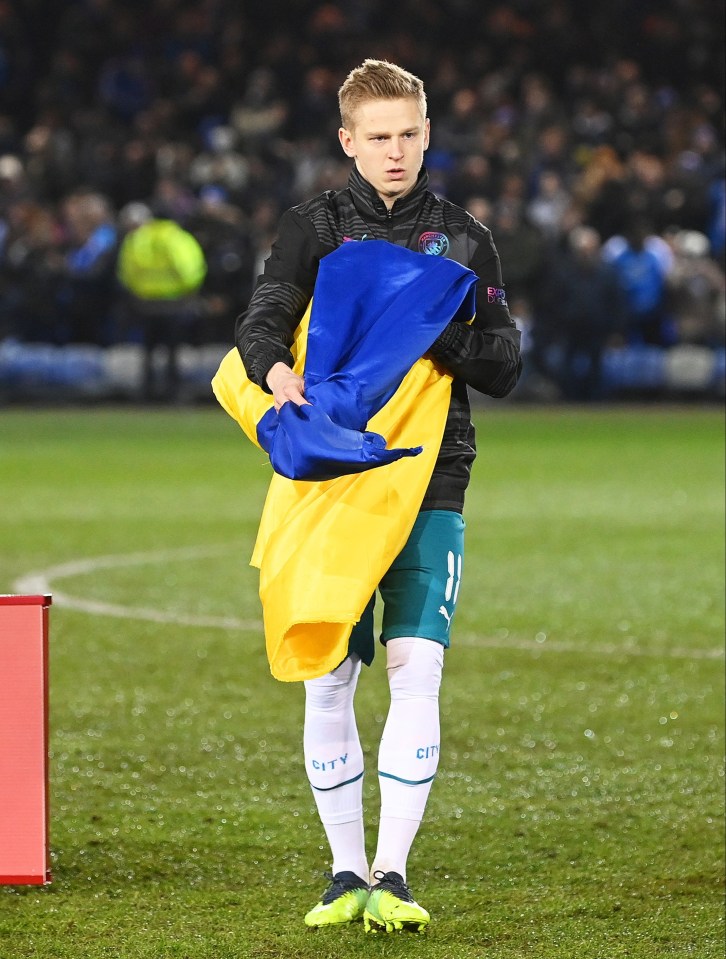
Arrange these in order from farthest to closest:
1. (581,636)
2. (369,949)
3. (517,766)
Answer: (581,636) < (517,766) < (369,949)

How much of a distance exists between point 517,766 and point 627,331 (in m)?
13.2

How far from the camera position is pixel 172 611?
23.7 ft

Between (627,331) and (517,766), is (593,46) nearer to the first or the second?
(627,331)

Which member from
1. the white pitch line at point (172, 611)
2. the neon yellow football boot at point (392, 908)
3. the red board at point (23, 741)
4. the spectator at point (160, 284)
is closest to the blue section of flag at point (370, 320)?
the red board at point (23, 741)

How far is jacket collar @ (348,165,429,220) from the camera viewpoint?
129 inches

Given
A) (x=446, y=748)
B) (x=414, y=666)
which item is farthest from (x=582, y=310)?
(x=414, y=666)

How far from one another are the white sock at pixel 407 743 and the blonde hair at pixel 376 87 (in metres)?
1.02

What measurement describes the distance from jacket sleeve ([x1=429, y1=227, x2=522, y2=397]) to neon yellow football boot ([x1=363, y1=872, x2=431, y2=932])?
0.96m

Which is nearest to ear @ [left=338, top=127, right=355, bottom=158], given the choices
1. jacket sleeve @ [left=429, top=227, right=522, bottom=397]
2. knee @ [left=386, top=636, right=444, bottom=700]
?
jacket sleeve @ [left=429, top=227, right=522, bottom=397]

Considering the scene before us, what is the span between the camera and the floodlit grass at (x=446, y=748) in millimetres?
3379

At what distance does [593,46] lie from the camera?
2228 cm

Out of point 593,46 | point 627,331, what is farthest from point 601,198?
point 593,46

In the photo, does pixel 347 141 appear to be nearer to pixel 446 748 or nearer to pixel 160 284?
pixel 446 748

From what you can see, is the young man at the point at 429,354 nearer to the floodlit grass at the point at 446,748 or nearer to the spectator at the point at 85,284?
the floodlit grass at the point at 446,748
